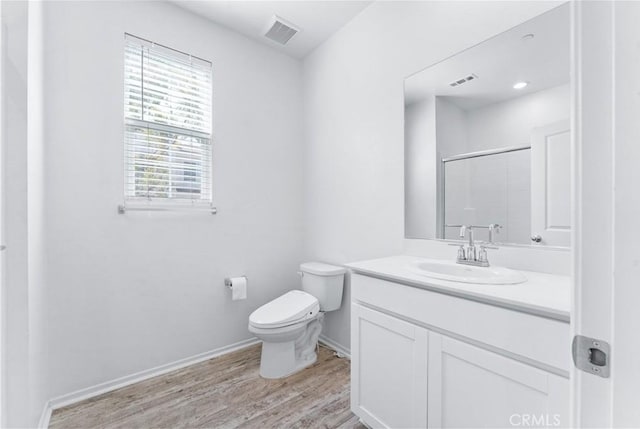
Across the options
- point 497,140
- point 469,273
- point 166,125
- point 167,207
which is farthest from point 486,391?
point 166,125

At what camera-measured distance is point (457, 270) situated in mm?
1450

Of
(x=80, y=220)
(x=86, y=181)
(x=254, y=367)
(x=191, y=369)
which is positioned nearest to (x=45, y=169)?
(x=86, y=181)

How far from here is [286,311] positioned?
1984 mm

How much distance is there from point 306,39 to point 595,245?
2.58 m

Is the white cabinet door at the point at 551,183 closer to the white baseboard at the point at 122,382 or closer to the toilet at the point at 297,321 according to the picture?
the toilet at the point at 297,321

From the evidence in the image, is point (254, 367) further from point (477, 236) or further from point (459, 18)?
point (459, 18)

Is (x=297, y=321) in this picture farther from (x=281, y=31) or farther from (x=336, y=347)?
(x=281, y=31)

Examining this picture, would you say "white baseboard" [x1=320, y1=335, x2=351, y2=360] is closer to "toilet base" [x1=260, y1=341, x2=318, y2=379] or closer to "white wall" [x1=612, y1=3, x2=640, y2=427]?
"toilet base" [x1=260, y1=341, x2=318, y2=379]

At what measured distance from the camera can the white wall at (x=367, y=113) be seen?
5.31 ft

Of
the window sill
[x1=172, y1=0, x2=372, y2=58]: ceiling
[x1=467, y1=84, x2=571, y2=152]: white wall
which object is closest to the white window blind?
the window sill

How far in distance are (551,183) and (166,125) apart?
230cm

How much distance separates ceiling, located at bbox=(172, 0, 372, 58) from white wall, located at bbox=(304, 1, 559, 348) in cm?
10

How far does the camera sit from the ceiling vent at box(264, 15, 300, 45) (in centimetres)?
217

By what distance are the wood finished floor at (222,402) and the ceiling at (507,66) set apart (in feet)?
6.09
